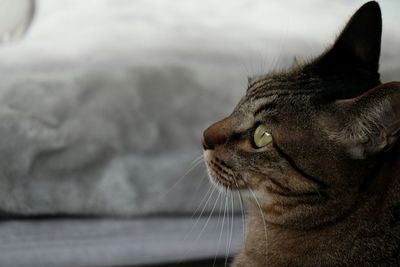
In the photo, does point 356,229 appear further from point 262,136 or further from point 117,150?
point 117,150

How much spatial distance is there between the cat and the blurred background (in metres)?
0.16

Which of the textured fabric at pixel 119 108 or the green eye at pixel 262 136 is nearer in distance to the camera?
the green eye at pixel 262 136

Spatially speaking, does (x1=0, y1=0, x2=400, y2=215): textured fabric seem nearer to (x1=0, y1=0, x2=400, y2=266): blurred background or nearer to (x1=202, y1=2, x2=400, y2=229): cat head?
(x1=0, y1=0, x2=400, y2=266): blurred background

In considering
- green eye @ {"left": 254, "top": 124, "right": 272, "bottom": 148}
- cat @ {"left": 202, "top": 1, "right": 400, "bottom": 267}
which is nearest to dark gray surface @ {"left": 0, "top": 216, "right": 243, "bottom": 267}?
cat @ {"left": 202, "top": 1, "right": 400, "bottom": 267}

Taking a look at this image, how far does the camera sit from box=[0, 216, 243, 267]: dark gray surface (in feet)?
3.52

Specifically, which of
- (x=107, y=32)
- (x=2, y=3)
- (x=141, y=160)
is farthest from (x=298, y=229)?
(x=2, y=3)

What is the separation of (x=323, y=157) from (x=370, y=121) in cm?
9

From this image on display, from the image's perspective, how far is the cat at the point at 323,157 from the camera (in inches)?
28.3

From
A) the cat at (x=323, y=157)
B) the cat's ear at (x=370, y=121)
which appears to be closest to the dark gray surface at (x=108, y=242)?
the cat at (x=323, y=157)

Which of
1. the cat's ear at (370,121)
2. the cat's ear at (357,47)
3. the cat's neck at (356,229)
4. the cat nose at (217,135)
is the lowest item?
the cat's neck at (356,229)

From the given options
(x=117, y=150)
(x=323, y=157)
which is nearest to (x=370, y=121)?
(x=323, y=157)

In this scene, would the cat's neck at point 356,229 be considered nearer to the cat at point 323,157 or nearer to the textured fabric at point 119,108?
the cat at point 323,157

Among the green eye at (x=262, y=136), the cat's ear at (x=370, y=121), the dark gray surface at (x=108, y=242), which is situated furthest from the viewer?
the dark gray surface at (x=108, y=242)

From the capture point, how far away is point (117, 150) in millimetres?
1103
